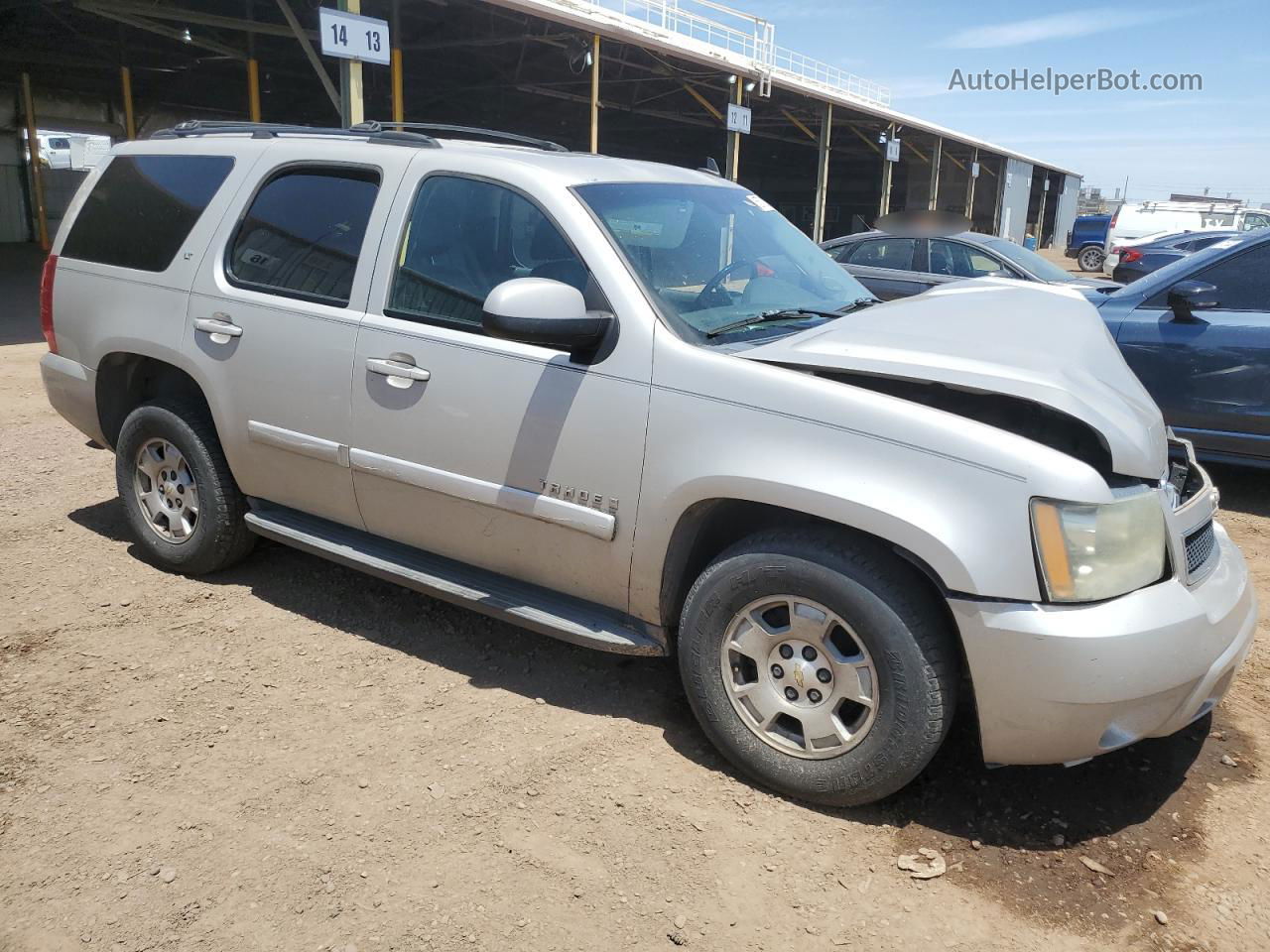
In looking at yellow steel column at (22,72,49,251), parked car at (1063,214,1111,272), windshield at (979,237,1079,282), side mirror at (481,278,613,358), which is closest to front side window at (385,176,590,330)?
side mirror at (481,278,613,358)

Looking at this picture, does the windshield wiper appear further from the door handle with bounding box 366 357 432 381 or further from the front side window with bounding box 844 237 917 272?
the front side window with bounding box 844 237 917 272

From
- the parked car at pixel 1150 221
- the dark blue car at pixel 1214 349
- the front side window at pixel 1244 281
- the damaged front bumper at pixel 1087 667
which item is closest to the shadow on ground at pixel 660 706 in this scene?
the damaged front bumper at pixel 1087 667

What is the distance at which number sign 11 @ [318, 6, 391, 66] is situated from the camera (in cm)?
977

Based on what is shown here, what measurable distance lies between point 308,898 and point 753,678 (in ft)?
4.36

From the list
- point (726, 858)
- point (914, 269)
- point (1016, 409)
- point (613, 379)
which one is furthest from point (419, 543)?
point (914, 269)

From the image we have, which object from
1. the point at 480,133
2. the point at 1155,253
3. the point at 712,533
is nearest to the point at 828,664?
the point at 712,533

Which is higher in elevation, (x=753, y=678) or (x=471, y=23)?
(x=471, y=23)

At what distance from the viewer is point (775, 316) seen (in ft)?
10.9

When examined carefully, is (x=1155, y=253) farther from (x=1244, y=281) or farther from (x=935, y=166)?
(x=935, y=166)

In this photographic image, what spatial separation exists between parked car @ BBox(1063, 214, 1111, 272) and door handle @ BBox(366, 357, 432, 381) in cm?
3145

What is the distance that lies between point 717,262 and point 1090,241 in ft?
106

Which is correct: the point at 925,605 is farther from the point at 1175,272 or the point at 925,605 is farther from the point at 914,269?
the point at 914,269

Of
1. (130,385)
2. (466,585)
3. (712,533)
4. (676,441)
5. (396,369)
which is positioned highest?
(396,369)

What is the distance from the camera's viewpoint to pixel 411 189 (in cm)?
351
